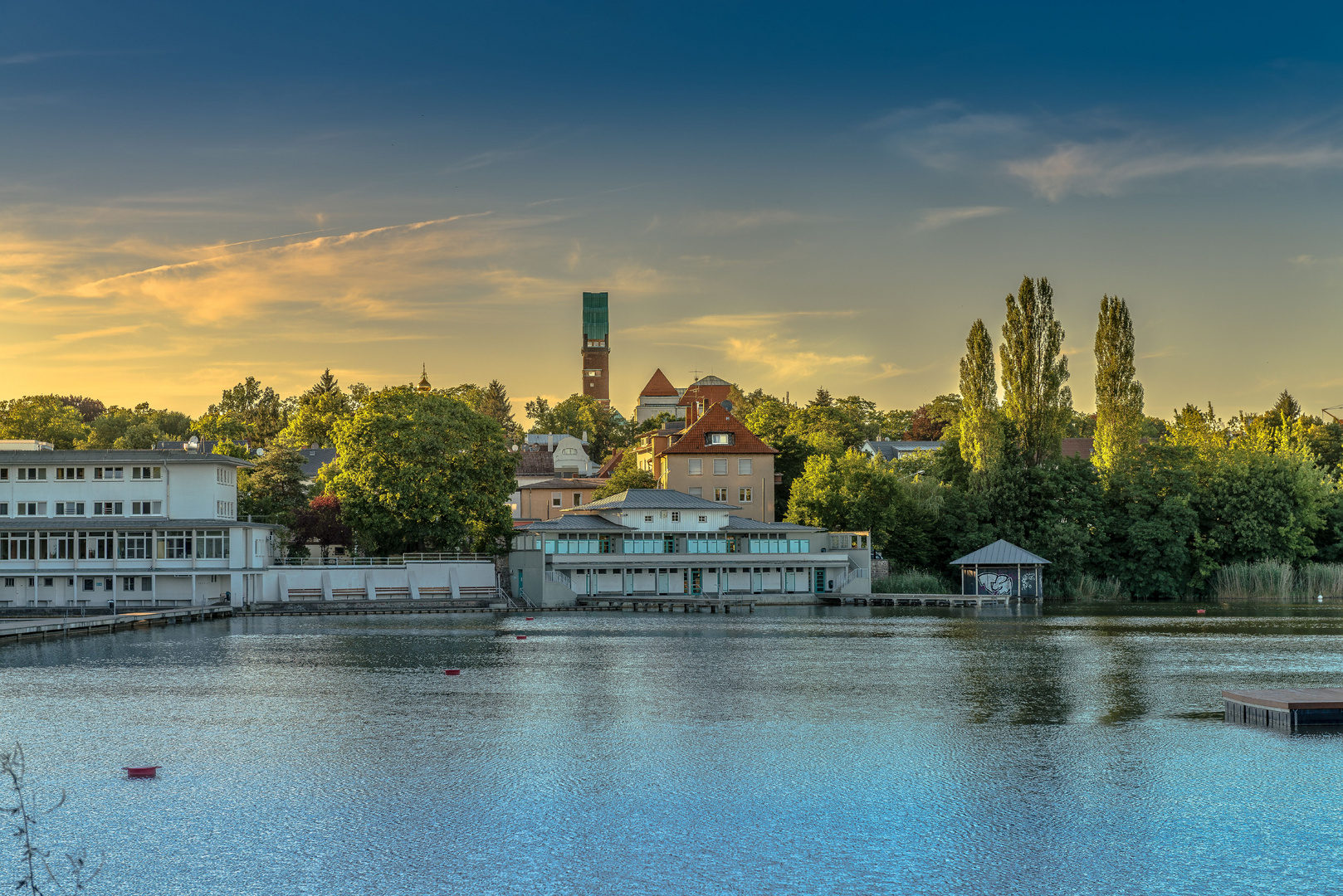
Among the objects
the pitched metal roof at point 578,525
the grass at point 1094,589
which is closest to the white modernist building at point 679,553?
the pitched metal roof at point 578,525

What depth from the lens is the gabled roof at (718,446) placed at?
90875 millimetres

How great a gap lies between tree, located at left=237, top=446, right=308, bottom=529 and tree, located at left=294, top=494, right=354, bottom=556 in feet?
2.11

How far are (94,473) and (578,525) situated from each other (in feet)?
89.4

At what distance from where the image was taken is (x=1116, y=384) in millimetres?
80875

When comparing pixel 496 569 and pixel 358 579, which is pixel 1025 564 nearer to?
pixel 496 569

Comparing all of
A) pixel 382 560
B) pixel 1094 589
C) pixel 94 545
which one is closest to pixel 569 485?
pixel 382 560

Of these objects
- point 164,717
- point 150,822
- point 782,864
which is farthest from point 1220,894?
point 164,717

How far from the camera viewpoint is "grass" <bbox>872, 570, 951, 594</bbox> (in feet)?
261

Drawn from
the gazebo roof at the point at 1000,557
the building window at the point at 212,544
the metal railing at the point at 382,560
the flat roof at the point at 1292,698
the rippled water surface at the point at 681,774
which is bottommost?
the rippled water surface at the point at 681,774

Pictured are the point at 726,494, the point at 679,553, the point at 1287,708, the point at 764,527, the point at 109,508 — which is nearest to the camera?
the point at 1287,708

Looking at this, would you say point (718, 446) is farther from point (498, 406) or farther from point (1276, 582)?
point (498, 406)

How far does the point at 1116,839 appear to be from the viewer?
18094mm

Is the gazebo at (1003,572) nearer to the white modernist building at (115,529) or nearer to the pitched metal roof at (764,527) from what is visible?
the pitched metal roof at (764,527)

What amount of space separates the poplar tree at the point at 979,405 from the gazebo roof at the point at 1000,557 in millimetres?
5690
